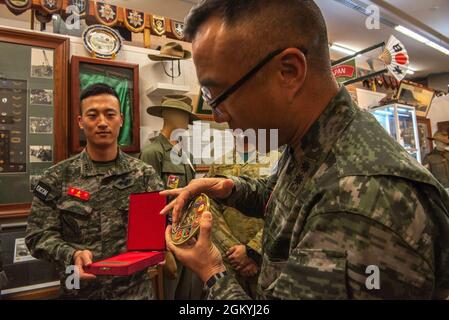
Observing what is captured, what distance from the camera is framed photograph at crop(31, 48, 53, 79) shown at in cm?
226

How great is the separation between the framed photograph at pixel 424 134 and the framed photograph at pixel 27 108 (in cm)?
619

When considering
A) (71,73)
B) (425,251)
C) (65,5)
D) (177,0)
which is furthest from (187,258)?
(177,0)

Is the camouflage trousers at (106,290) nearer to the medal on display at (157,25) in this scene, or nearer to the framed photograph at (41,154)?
the framed photograph at (41,154)

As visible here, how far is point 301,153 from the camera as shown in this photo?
81cm

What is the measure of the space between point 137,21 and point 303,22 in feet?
7.77

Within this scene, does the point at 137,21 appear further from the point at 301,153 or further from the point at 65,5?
the point at 301,153

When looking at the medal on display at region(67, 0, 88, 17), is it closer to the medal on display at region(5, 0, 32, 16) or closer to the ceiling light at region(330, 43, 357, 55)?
the medal on display at region(5, 0, 32, 16)

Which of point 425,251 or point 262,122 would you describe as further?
point 262,122

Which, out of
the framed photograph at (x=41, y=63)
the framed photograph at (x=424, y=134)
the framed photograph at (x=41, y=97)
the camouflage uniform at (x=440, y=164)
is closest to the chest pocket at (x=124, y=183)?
the framed photograph at (x=41, y=97)

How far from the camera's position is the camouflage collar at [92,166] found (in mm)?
1800

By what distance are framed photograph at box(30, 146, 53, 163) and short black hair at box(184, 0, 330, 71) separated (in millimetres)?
1965
